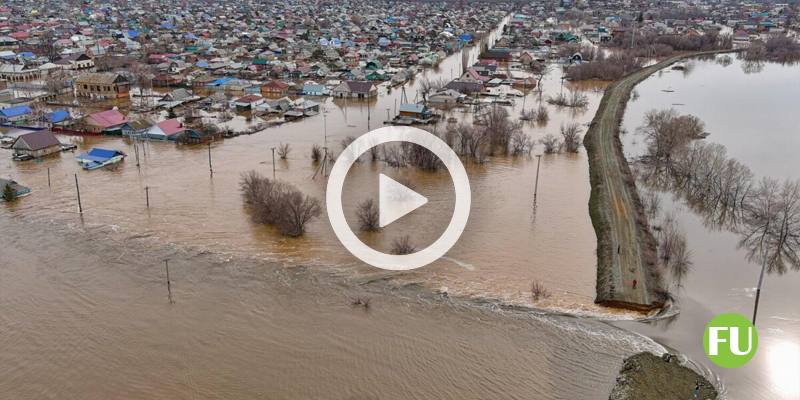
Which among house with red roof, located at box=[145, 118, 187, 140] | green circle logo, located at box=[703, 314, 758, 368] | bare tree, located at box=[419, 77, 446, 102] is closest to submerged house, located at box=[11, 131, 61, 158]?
house with red roof, located at box=[145, 118, 187, 140]

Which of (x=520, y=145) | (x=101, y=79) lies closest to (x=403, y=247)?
(x=520, y=145)

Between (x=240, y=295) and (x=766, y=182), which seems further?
(x=766, y=182)

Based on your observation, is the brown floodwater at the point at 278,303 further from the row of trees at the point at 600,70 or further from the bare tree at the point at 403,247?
the row of trees at the point at 600,70

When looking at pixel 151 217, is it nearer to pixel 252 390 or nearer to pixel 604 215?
pixel 252 390

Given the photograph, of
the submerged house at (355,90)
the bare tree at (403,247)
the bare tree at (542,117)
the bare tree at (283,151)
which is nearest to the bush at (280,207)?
the bare tree at (403,247)

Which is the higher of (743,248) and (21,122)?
(21,122)

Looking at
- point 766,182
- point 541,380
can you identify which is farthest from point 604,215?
point 541,380
